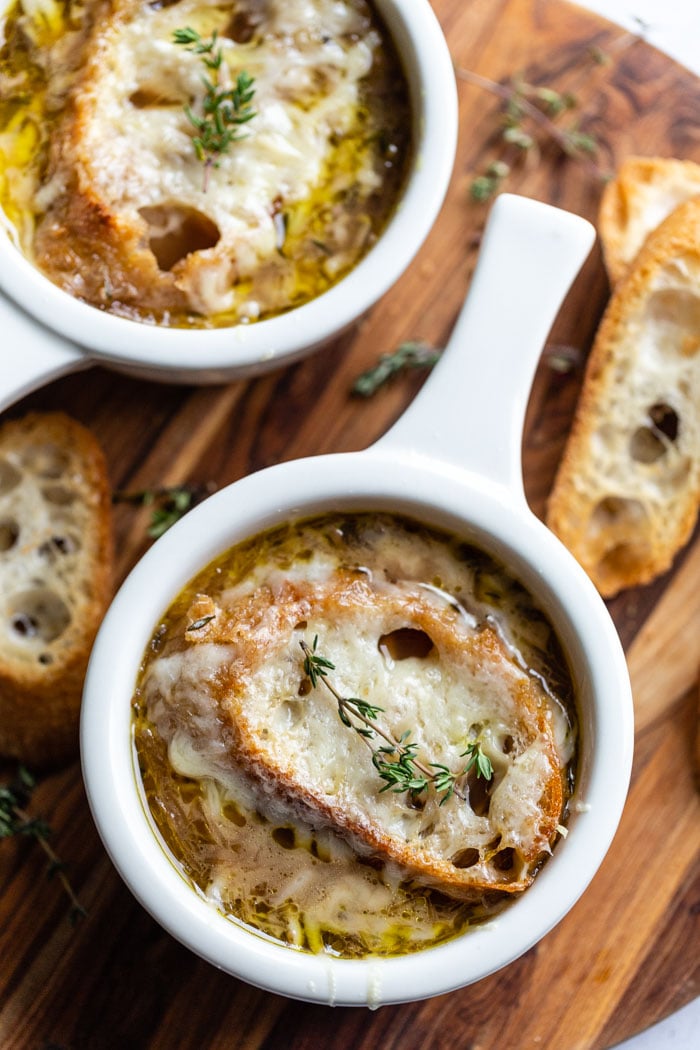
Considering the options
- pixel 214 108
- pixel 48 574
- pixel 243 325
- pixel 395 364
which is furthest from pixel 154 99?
pixel 48 574

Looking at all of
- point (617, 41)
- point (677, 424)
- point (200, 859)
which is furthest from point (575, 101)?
point (200, 859)

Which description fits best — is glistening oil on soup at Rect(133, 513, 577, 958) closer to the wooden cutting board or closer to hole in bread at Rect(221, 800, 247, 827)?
hole in bread at Rect(221, 800, 247, 827)

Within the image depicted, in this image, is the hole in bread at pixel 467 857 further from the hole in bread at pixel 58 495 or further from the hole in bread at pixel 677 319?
the hole in bread at pixel 677 319

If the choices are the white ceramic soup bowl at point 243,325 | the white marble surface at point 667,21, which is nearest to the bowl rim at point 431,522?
the white ceramic soup bowl at point 243,325

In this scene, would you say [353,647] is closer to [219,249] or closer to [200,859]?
[200,859]

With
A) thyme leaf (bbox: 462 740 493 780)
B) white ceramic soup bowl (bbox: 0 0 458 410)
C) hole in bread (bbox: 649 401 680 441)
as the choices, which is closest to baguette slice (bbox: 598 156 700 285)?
hole in bread (bbox: 649 401 680 441)

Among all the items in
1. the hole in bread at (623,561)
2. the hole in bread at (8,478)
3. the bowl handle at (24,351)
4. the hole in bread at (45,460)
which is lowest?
the hole in bread at (8,478)
